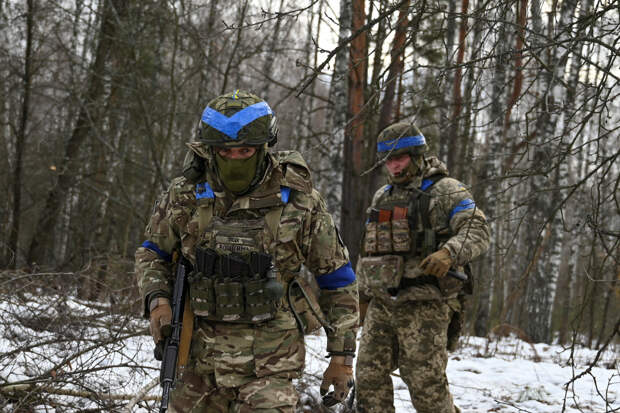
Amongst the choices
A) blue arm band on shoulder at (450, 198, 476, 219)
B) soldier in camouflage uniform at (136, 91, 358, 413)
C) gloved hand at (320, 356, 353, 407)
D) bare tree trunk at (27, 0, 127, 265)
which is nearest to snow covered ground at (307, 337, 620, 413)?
blue arm band on shoulder at (450, 198, 476, 219)

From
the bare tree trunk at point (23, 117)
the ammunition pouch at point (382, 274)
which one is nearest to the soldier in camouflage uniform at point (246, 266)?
the ammunition pouch at point (382, 274)

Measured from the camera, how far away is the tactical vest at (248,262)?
245cm

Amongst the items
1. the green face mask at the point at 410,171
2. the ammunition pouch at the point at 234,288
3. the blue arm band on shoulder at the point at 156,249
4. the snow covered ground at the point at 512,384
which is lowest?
the snow covered ground at the point at 512,384

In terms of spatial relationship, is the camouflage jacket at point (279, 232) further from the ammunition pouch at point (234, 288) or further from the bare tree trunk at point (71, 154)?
the bare tree trunk at point (71, 154)

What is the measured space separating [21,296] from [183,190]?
2805 mm

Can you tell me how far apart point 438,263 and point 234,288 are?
161cm

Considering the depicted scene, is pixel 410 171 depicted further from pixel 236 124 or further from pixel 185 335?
pixel 185 335

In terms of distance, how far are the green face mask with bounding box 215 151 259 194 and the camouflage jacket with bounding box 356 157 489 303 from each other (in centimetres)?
138

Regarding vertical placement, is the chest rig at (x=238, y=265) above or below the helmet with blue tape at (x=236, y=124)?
below

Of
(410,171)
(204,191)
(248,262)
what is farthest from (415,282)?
(204,191)

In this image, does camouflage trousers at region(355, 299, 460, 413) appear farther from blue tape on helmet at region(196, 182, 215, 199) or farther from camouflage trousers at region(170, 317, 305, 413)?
blue tape on helmet at region(196, 182, 215, 199)

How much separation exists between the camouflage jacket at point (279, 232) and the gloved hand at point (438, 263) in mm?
997

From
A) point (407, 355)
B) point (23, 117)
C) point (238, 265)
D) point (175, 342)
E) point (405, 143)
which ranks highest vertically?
point (23, 117)

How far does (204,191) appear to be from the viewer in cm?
264
